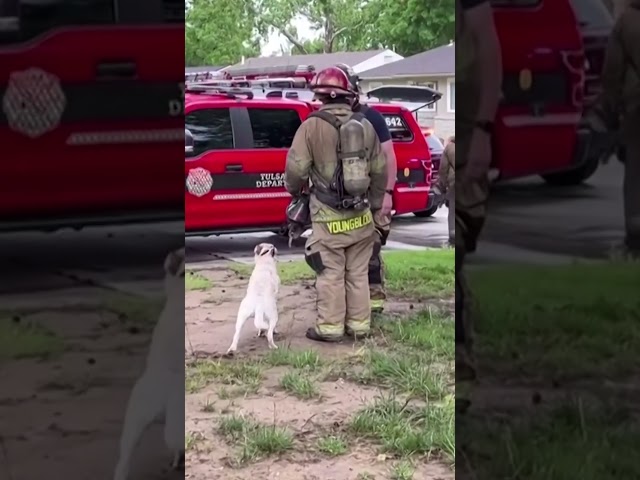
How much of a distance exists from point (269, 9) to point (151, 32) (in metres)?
40.0

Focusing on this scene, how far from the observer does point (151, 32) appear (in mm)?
2314

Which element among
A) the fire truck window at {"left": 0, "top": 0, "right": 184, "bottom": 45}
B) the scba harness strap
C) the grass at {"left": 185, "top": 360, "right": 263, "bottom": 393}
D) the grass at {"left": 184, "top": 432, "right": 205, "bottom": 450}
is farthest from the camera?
the scba harness strap

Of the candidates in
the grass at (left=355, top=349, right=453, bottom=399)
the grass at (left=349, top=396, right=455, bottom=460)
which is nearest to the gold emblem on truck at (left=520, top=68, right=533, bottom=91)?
the grass at (left=349, top=396, right=455, bottom=460)

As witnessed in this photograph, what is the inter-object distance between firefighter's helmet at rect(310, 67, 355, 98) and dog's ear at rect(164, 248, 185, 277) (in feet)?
13.6

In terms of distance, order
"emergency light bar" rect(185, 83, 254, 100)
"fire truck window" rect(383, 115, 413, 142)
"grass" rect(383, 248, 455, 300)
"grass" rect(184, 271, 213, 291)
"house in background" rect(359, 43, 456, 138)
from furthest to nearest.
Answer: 1. "house in background" rect(359, 43, 456, 138)
2. "fire truck window" rect(383, 115, 413, 142)
3. "emergency light bar" rect(185, 83, 254, 100)
4. "grass" rect(184, 271, 213, 291)
5. "grass" rect(383, 248, 455, 300)

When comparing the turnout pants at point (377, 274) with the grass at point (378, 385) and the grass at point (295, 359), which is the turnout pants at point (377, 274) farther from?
the grass at point (295, 359)

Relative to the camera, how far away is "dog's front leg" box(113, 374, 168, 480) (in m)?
2.38

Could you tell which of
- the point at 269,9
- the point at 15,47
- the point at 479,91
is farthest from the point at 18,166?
the point at 269,9

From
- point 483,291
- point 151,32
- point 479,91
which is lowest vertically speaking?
point 483,291

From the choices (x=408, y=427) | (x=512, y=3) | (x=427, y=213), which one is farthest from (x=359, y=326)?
(x=427, y=213)

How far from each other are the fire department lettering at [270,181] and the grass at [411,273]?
3.11 feet

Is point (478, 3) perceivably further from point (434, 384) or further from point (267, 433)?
point (434, 384)

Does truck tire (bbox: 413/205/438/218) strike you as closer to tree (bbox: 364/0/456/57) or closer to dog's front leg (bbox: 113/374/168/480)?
tree (bbox: 364/0/456/57)

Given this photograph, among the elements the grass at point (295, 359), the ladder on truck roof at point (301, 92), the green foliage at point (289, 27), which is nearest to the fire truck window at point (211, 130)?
the ladder on truck roof at point (301, 92)
